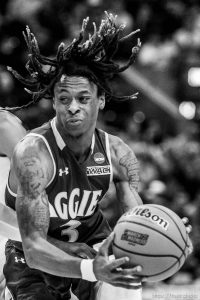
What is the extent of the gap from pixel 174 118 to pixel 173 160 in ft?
3.72

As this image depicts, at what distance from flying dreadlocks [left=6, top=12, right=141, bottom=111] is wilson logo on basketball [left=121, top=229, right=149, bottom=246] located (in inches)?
35.5

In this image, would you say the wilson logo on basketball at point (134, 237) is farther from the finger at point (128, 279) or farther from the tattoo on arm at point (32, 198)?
the tattoo on arm at point (32, 198)

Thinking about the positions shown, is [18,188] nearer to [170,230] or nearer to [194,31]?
[170,230]

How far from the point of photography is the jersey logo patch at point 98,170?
3.87 meters

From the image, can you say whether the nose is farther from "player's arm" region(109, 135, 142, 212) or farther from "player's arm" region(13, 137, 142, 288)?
"player's arm" region(109, 135, 142, 212)

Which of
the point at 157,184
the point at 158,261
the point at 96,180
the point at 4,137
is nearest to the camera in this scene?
the point at 158,261

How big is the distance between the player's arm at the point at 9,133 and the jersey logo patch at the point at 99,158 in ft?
2.28

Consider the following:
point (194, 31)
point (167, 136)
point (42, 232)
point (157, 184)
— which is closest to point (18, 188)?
point (42, 232)

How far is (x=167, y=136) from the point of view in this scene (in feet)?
30.7

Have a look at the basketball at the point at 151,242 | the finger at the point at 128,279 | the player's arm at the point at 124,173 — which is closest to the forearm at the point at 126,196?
the player's arm at the point at 124,173

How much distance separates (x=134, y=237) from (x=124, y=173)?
793 millimetres

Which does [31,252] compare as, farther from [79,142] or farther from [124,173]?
[124,173]

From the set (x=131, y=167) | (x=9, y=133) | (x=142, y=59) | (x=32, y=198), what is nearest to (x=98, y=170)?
(x=131, y=167)

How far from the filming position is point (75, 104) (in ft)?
12.1
